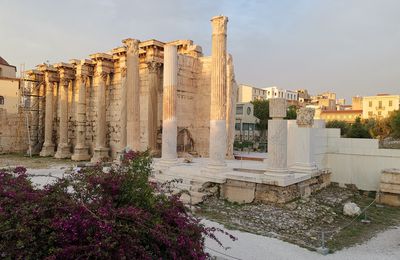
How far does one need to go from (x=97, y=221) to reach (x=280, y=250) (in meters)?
4.22

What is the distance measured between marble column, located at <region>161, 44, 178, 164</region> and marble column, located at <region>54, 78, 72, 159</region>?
476 inches

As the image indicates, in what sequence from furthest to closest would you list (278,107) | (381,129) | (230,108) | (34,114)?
(381,129), (34,114), (230,108), (278,107)

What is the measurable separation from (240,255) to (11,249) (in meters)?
4.07

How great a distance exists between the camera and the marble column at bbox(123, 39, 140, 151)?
17.2 meters

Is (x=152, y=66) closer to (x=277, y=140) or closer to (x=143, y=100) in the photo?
(x=143, y=100)

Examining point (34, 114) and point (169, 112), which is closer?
point (169, 112)

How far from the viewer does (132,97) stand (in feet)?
57.1

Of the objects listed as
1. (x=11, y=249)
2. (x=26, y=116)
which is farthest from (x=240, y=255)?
(x=26, y=116)

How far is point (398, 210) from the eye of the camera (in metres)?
11.0

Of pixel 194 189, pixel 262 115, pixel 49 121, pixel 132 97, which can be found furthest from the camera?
pixel 262 115

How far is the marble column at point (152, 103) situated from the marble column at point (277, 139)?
8763 mm

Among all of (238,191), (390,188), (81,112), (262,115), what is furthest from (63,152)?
(262,115)

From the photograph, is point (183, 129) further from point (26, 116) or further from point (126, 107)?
point (26, 116)

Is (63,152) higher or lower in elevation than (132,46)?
lower
